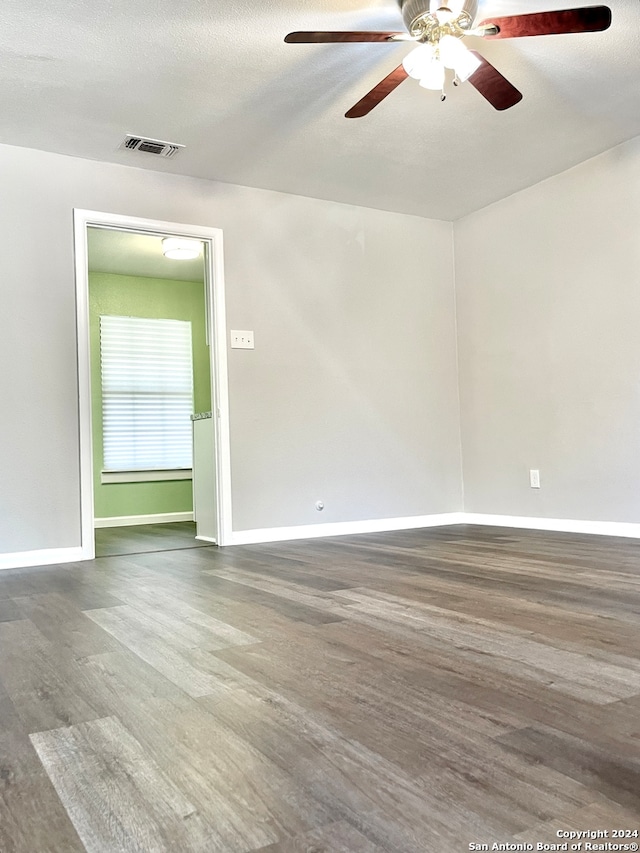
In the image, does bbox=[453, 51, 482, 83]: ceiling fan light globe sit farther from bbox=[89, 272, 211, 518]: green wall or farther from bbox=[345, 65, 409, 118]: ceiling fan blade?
bbox=[89, 272, 211, 518]: green wall

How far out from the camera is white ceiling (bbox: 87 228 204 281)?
5.24 metres

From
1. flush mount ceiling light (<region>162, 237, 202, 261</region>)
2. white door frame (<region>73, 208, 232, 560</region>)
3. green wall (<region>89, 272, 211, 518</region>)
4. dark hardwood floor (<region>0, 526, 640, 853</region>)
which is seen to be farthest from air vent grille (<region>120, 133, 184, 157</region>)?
green wall (<region>89, 272, 211, 518</region>)

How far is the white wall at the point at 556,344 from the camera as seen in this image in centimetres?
Result: 371

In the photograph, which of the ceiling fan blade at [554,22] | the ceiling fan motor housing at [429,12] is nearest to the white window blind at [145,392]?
the ceiling fan motor housing at [429,12]

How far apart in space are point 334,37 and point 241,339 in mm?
2018

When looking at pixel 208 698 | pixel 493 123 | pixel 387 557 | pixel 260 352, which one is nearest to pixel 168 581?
pixel 387 557

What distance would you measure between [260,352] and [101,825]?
3.43 m

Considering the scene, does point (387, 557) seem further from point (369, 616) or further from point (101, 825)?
point (101, 825)

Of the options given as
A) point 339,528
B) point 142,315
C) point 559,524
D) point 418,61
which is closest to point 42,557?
point 339,528

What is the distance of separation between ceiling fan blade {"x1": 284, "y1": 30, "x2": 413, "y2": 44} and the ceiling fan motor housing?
11 cm

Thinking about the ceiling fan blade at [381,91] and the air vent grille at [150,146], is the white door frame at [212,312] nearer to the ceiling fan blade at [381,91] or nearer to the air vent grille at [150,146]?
the air vent grille at [150,146]

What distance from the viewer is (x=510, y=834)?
2.58ft

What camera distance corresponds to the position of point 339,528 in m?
4.33

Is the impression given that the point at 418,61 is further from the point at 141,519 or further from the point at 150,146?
the point at 141,519
